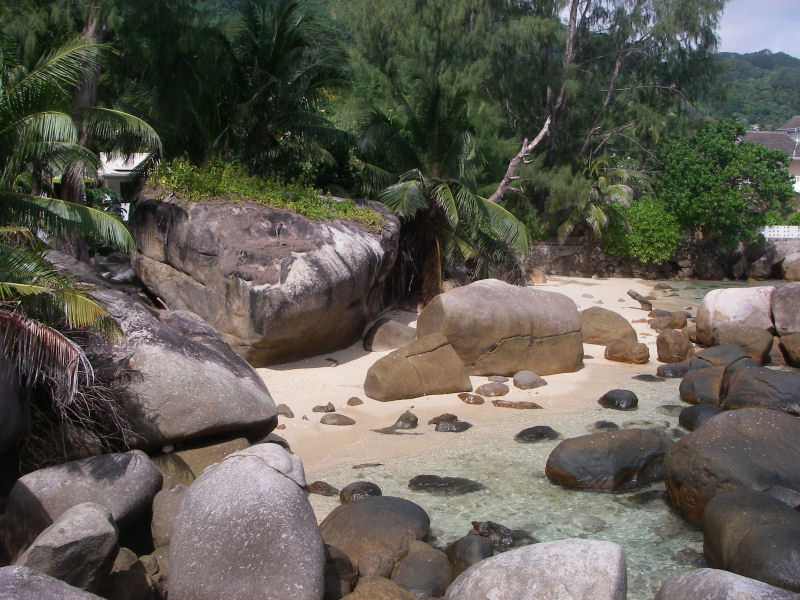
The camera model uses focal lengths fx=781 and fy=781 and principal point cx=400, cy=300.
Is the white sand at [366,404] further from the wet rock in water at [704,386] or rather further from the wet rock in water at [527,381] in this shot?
the wet rock in water at [704,386]

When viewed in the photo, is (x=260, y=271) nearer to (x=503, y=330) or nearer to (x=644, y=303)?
(x=503, y=330)

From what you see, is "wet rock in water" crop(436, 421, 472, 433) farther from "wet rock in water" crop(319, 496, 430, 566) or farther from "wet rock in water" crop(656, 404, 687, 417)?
"wet rock in water" crop(319, 496, 430, 566)

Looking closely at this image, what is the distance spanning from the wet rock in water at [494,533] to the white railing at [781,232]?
28.0 m

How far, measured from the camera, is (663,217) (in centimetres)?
2934

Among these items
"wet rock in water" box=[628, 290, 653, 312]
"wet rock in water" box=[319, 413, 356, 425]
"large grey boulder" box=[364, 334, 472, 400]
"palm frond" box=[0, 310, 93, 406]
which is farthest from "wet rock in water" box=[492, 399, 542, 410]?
"wet rock in water" box=[628, 290, 653, 312]

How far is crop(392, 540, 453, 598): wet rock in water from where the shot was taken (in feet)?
22.1

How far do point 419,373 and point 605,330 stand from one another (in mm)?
5693

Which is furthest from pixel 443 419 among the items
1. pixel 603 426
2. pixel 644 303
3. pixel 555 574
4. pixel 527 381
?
pixel 644 303

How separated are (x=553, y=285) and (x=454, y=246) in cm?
728

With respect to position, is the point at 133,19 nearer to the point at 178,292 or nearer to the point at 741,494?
the point at 178,292

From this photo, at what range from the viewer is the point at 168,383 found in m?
8.14

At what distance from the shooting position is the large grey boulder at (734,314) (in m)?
16.4

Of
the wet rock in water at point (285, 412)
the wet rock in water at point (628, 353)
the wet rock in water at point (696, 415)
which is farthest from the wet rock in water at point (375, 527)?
the wet rock in water at point (628, 353)

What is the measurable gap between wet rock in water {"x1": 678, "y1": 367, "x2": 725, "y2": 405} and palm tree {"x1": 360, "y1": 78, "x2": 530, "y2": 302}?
6155mm
